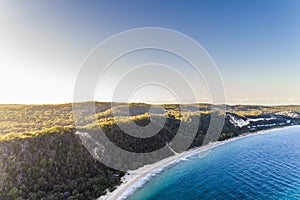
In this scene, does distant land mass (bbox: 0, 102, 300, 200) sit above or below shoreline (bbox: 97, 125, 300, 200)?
above

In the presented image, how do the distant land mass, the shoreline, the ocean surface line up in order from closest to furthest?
the distant land mass < the ocean surface < the shoreline

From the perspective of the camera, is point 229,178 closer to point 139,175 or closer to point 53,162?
point 139,175

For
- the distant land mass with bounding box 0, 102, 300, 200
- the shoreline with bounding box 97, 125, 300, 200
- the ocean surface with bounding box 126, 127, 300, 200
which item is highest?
the distant land mass with bounding box 0, 102, 300, 200

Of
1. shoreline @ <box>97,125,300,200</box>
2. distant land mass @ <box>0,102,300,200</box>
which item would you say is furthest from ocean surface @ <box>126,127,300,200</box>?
distant land mass @ <box>0,102,300,200</box>

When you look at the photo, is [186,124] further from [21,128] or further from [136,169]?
[21,128]

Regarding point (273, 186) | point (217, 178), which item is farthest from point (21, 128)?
point (273, 186)

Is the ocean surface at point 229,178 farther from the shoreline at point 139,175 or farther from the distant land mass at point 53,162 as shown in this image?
the distant land mass at point 53,162

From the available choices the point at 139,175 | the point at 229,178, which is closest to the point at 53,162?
the point at 139,175

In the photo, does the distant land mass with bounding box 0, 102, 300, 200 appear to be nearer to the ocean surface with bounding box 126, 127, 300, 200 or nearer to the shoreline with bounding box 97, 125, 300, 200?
the shoreline with bounding box 97, 125, 300, 200
